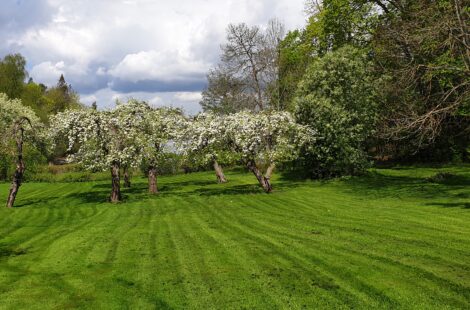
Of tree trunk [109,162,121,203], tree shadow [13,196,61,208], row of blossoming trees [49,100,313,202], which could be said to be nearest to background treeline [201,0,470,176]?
row of blossoming trees [49,100,313,202]

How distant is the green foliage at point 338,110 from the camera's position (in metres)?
33.2

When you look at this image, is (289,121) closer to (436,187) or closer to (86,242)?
(436,187)

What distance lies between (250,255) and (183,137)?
59.1 ft

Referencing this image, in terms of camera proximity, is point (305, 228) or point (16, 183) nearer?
point (305, 228)

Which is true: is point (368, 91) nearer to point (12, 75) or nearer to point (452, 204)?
point (452, 204)

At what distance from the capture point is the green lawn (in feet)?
31.0

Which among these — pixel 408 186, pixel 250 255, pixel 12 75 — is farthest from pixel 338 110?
pixel 12 75

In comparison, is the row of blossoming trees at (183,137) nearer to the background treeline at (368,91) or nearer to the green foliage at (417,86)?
the background treeline at (368,91)

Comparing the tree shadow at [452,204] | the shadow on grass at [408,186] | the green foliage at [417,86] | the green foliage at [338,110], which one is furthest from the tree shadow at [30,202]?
the tree shadow at [452,204]

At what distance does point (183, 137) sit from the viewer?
98.2 feet

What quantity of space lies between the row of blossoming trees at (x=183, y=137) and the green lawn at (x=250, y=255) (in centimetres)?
426

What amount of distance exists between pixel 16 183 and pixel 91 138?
5.71 metres

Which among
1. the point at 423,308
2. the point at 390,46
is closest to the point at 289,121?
the point at 390,46

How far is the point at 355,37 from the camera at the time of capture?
3988 centimetres
